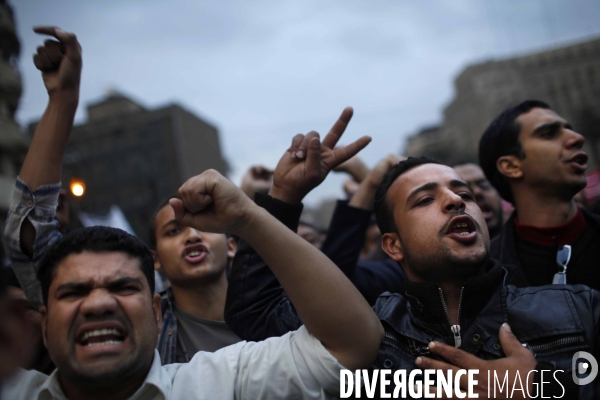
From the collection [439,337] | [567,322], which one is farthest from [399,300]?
[567,322]

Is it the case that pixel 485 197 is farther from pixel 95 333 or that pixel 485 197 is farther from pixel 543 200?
pixel 95 333

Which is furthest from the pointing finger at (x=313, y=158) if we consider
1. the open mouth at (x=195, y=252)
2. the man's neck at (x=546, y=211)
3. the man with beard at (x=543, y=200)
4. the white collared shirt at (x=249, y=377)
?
the man's neck at (x=546, y=211)

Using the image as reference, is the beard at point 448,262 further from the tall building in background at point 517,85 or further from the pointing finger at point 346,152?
the tall building in background at point 517,85

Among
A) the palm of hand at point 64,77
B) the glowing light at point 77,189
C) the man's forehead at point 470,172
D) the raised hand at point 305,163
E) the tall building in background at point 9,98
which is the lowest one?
the man's forehead at point 470,172

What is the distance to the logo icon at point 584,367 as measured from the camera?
5.90 ft

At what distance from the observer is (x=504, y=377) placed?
1.73 meters

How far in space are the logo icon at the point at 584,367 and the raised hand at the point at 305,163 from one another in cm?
124

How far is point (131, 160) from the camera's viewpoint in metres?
→ 36.0

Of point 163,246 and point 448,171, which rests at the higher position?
point 448,171

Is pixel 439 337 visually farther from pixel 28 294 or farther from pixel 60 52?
pixel 60 52

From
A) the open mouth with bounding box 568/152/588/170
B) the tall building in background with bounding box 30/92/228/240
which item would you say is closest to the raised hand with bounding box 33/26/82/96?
the open mouth with bounding box 568/152/588/170

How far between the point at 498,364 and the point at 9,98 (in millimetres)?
21408

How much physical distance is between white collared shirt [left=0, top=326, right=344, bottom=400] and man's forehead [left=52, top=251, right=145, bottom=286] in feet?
1.19

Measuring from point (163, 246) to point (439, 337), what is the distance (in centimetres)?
187
